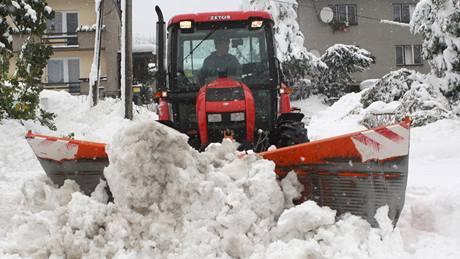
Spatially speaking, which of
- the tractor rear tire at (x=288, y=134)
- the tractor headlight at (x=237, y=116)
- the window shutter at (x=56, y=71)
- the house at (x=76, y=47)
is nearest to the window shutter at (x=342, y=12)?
the house at (x=76, y=47)

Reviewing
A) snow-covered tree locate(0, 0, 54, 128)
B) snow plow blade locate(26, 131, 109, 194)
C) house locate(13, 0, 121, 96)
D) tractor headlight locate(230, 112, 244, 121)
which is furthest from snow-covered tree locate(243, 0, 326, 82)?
snow plow blade locate(26, 131, 109, 194)

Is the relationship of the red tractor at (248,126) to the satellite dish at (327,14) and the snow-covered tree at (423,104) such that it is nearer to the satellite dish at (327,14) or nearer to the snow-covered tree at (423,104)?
the snow-covered tree at (423,104)

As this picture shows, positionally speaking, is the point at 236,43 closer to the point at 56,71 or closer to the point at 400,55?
the point at 56,71

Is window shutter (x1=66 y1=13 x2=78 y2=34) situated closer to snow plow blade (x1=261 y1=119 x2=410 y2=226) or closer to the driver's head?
the driver's head

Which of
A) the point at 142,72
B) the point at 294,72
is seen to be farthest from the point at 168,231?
the point at 142,72

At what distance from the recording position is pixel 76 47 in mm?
Result: 25391

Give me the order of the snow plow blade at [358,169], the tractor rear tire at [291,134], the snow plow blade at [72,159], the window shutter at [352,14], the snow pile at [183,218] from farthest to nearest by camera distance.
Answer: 1. the window shutter at [352,14]
2. the tractor rear tire at [291,134]
3. the snow plow blade at [72,159]
4. the snow plow blade at [358,169]
5. the snow pile at [183,218]

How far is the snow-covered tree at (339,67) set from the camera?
25297mm

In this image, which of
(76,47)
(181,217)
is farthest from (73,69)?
(181,217)

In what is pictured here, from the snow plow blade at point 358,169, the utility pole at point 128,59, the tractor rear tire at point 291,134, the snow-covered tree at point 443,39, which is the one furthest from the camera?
the utility pole at point 128,59

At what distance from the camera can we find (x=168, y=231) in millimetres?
3492

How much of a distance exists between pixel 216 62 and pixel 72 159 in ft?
7.97

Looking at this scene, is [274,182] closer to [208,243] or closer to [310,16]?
[208,243]

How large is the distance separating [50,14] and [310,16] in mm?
22143
